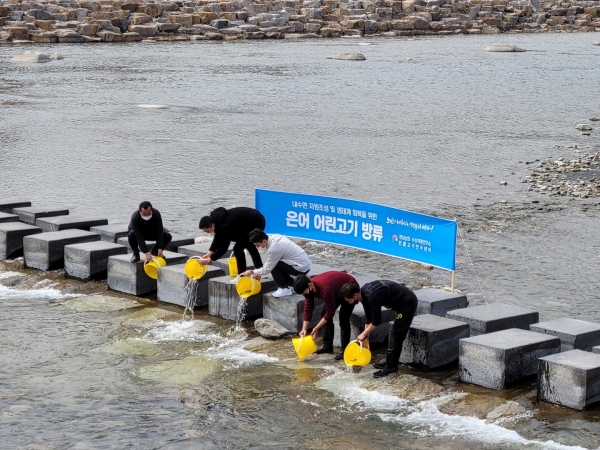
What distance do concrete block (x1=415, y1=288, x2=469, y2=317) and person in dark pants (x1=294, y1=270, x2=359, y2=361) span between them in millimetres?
1275

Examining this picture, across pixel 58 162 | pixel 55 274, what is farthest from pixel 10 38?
pixel 55 274

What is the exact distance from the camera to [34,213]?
18.8 metres

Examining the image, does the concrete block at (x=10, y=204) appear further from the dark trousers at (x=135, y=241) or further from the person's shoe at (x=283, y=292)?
the person's shoe at (x=283, y=292)

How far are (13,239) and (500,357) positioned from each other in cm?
951

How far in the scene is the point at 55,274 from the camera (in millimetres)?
16766

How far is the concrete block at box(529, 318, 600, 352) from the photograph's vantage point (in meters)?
12.2

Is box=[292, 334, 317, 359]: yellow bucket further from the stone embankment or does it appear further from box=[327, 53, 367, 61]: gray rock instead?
the stone embankment

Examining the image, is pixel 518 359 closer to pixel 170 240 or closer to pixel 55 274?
pixel 170 240

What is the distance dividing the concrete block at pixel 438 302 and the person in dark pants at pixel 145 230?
403 cm

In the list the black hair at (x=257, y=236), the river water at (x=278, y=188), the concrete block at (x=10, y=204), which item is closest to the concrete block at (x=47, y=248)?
the river water at (x=278, y=188)

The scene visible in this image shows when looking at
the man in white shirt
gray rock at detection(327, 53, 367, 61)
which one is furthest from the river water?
gray rock at detection(327, 53, 367, 61)

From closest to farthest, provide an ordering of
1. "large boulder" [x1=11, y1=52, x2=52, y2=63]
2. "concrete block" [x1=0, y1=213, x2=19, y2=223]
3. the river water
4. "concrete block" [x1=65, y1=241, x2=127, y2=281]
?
the river water
"concrete block" [x1=65, y1=241, x2=127, y2=281]
"concrete block" [x1=0, y1=213, x2=19, y2=223]
"large boulder" [x1=11, y1=52, x2=52, y2=63]

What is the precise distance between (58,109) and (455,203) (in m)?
19.6

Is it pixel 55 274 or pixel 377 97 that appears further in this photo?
pixel 377 97
